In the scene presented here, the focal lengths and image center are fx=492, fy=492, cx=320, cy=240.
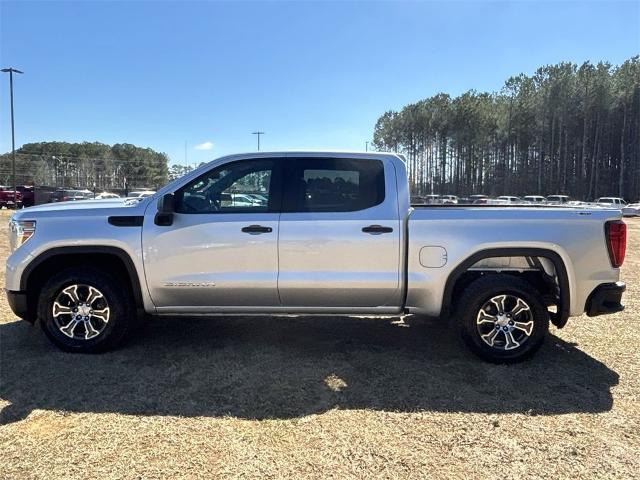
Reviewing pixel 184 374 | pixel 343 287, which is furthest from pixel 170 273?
pixel 343 287

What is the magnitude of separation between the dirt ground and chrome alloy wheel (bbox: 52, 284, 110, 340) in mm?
260

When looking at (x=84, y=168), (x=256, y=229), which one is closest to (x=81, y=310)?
(x=256, y=229)

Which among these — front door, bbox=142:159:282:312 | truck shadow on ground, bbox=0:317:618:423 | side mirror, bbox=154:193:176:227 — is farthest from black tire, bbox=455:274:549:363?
side mirror, bbox=154:193:176:227

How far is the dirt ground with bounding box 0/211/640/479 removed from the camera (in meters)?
2.88

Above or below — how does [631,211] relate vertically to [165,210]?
below

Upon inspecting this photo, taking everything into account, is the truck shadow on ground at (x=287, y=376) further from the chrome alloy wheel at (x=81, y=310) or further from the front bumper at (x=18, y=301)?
the front bumper at (x=18, y=301)

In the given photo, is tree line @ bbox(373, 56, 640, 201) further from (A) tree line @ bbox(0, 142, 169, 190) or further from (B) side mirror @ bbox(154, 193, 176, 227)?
(B) side mirror @ bbox(154, 193, 176, 227)

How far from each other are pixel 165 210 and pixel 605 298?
3.91 meters

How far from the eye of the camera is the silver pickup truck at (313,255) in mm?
4285

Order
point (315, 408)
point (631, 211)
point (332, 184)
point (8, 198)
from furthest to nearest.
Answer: point (631, 211)
point (8, 198)
point (332, 184)
point (315, 408)

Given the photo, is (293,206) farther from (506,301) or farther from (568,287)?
(568,287)

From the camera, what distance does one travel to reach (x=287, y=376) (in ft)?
13.5

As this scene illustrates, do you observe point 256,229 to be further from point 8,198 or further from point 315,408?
point 8,198

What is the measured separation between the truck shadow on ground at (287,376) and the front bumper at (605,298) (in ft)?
1.83
